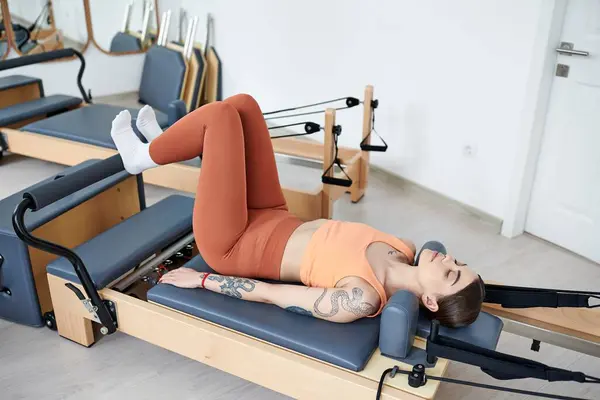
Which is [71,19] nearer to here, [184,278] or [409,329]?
[184,278]

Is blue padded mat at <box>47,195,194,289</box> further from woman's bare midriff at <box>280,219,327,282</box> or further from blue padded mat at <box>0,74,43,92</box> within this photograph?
blue padded mat at <box>0,74,43,92</box>

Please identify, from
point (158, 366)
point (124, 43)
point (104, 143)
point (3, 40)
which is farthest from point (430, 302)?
point (124, 43)

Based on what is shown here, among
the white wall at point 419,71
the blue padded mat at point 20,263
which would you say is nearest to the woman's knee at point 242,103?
the blue padded mat at point 20,263

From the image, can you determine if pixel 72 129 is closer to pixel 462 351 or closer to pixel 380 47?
pixel 380 47

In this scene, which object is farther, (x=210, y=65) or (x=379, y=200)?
(x=210, y=65)

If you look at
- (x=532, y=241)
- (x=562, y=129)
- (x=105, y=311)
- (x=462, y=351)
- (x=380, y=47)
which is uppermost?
(x=380, y=47)

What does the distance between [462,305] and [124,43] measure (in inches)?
188

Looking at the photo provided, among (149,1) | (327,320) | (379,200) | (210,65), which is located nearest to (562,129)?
(379,200)

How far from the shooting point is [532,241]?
3.09 m

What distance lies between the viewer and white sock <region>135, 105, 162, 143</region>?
219 cm

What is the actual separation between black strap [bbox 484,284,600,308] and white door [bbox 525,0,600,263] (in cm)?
119

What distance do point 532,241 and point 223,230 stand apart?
1.93m

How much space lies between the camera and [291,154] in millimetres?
3600

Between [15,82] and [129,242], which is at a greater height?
[15,82]
